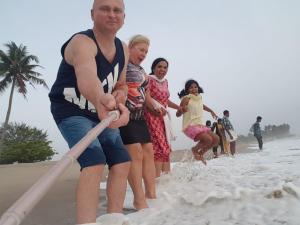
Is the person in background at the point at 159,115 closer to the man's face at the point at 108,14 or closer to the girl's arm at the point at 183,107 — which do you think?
the girl's arm at the point at 183,107

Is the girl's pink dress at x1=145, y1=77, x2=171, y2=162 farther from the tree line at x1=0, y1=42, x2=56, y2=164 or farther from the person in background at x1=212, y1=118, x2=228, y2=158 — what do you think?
the tree line at x1=0, y1=42, x2=56, y2=164

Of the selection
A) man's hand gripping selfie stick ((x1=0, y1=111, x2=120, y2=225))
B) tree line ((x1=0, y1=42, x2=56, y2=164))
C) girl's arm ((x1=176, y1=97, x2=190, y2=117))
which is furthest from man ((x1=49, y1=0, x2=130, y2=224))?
tree line ((x1=0, y1=42, x2=56, y2=164))

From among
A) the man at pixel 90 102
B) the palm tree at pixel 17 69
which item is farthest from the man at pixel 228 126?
the palm tree at pixel 17 69

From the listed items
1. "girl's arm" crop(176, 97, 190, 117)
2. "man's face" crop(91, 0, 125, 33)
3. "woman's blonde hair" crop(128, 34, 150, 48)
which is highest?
"woman's blonde hair" crop(128, 34, 150, 48)

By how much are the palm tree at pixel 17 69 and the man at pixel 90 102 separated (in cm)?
2960

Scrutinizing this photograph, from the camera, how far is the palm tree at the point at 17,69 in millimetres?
30672

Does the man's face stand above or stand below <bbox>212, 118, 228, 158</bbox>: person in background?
above

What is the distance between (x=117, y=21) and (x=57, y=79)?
0.51 meters

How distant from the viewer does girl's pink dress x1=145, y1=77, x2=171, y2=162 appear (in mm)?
4133

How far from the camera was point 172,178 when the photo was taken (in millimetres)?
4863

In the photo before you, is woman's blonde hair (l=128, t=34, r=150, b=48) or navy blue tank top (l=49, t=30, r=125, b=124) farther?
woman's blonde hair (l=128, t=34, r=150, b=48)

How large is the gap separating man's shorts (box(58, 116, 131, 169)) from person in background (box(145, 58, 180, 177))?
67.6 inches

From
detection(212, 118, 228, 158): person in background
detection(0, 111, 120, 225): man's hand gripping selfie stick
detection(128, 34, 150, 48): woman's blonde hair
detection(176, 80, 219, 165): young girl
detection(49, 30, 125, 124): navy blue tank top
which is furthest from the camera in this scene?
detection(212, 118, 228, 158): person in background

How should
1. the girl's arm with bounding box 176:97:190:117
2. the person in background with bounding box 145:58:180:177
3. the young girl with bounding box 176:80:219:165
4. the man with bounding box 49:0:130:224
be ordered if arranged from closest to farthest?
1. the man with bounding box 49:0:130:224
2. the person in background with bounding box 145:58:180:177
3. the girl's arm with bounding box 176:97:190:117
4. the young girl with bounding box 176:80:219:165
